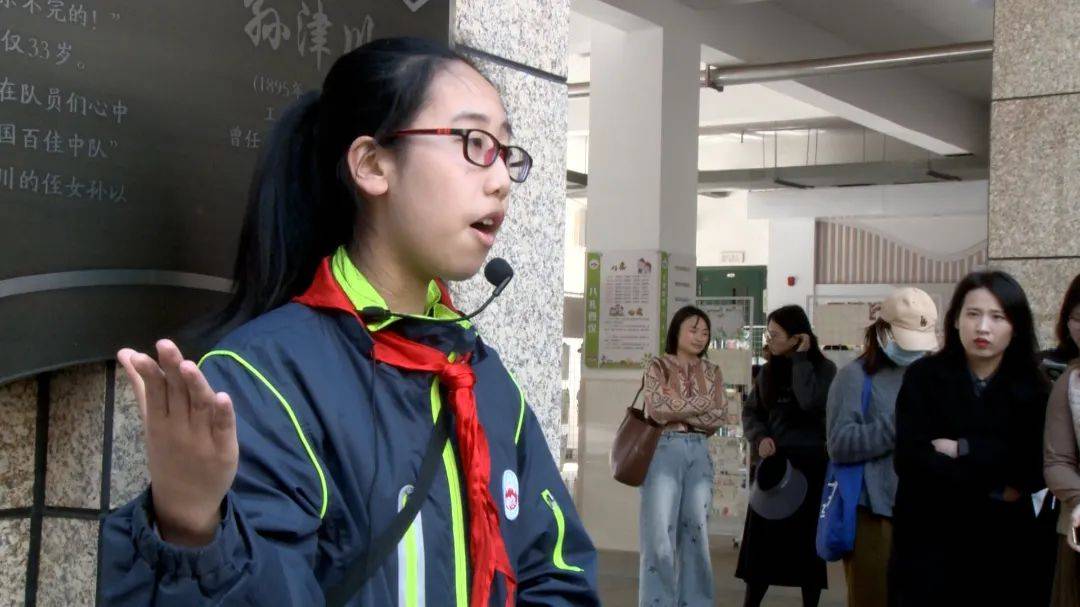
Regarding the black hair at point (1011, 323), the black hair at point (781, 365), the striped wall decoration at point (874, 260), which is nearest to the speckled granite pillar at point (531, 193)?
the black hair at point (1011, 323)

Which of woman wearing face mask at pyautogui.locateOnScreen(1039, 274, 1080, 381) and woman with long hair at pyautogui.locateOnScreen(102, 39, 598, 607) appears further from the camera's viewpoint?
woman wearing face mask at pyautogui.locateOnScreen(1039, 274, 1080, 381)

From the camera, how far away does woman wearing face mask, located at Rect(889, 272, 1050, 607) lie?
392cm

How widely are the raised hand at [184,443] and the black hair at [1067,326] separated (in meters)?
3.75

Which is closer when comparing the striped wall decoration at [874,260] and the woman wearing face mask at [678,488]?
the woman wearing face mask at [678,488]

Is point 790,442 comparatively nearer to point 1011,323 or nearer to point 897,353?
point 897,353

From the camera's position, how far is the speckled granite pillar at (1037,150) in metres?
4.93

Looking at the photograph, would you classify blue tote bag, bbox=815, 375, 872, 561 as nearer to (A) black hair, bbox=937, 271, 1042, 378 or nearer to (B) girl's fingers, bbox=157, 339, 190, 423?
(A) black hair, bbox=937, 271, 1042, 378

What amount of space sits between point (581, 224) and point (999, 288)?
18.2 metres

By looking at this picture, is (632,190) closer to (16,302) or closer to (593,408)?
(593,408)

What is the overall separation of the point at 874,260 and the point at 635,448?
44.9ft

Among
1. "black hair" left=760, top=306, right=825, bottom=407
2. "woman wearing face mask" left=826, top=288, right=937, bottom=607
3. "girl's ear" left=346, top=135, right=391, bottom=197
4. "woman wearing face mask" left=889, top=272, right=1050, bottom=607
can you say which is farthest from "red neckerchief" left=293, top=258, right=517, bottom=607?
"black hair" left=760, top=306, right=825, bottom=407

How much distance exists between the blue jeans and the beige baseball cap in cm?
156

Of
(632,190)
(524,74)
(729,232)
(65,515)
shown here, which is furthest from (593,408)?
(729,232)

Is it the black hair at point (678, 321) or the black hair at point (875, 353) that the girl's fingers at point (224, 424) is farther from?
the black hair at point (678, 321)
